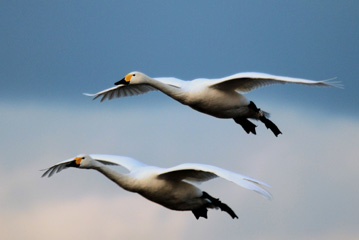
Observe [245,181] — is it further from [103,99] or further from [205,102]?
[103,99]

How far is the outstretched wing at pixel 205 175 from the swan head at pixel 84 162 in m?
1.60

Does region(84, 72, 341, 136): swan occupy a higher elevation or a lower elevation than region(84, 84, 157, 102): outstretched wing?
lower

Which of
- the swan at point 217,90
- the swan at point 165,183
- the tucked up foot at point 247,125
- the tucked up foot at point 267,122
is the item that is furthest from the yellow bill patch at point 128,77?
the tucked up foot at point 247,125

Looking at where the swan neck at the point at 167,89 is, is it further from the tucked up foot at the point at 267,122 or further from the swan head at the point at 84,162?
the swan head at the point at 84,162

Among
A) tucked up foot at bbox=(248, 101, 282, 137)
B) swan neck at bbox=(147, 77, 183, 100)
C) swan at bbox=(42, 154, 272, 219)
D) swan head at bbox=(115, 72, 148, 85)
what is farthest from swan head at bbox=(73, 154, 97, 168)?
tucked up foot at bbox=(248, 101, 282, 137)

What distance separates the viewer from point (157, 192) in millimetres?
27688

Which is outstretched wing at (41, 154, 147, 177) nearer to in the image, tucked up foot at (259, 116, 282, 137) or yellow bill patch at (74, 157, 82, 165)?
yellow bill patch at (74, 157, 82, 165)

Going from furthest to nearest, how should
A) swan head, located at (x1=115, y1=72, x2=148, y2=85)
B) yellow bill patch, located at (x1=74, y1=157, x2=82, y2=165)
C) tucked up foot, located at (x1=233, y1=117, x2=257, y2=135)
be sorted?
tucked up foot, located at (x1=233, y1=117, x2=257, y2=135), swan head, located at (x1=115, y1=72, x2=148, y2=85), yellow bill patch, located at (x1=74, y1=157, x2=82, y2=165)

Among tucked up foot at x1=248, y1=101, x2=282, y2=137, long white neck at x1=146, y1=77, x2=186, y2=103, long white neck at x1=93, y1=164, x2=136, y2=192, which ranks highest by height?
tucked up foot at x1=248, y1=101, x2=282, y2=137

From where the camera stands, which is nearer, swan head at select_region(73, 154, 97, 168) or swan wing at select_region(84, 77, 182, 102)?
swan head at select_region(73, 154, 97, 168)

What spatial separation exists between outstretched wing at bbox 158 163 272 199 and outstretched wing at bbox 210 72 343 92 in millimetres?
2206

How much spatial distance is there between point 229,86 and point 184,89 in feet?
3.89

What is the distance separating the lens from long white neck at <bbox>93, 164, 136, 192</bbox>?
27.7 metres

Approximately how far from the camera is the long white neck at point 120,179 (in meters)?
27.7
